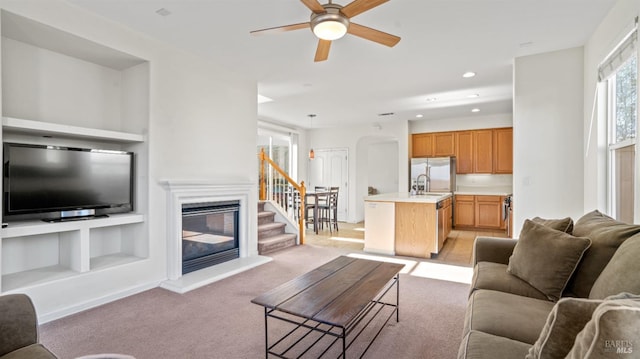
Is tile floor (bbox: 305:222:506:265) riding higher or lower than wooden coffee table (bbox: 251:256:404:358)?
lower

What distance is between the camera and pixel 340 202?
8742mm

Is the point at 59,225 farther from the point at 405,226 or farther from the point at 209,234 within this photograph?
the point at 405,226

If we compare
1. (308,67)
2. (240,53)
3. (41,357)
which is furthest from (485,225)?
(41,357)

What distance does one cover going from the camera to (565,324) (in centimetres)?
88

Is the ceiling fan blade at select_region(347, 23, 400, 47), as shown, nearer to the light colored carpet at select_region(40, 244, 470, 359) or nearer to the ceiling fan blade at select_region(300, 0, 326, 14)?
the ceiling fan blade at select_region(300, 0, 326, 14)

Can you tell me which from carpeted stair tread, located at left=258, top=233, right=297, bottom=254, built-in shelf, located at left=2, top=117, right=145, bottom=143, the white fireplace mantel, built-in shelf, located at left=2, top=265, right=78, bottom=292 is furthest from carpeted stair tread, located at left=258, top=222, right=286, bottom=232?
built-in shelf, located at left=2, top=265, right=78, bottom=292

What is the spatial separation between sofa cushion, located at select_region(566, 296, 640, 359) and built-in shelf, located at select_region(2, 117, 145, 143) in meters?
3.62

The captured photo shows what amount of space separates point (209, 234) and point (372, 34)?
123 inches

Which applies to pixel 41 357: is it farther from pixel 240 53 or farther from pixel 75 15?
pixel 240 53

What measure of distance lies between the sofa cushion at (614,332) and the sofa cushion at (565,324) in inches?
5.2

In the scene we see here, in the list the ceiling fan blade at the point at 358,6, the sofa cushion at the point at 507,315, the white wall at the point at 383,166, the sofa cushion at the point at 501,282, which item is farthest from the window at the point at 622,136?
the white wall at the point at 383,166

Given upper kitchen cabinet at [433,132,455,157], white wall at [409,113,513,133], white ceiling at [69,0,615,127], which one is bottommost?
upper kitchen cabinet at [433,132,455,157]

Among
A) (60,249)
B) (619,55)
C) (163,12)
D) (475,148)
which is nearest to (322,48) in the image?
(163,12)

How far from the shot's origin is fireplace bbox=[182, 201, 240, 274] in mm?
3766
